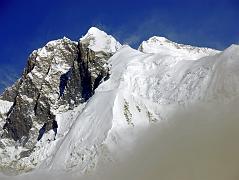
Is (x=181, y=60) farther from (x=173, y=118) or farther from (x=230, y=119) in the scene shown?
(x=230, y=119)

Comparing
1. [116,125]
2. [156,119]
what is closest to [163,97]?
[156,119]

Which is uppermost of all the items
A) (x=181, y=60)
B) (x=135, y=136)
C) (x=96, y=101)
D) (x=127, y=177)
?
(x=181, y=60)

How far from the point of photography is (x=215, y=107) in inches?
6427

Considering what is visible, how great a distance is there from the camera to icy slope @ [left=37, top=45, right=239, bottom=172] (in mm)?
165700

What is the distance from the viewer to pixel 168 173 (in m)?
146

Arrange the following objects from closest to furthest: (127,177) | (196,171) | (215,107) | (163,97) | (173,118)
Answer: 1. (196,171)
2. (127,177)
3. (215,107)
4. (173,118)
5. (163,97)

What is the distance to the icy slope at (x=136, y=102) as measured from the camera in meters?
166

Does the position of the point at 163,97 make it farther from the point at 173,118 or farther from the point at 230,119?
the point at 230,119

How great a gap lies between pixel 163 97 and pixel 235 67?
27591 millimetres

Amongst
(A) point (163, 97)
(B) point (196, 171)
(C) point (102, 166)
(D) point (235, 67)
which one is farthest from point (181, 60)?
(B) point (196, 171)

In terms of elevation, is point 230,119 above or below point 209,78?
below

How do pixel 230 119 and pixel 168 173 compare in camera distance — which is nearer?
pixel 168 173

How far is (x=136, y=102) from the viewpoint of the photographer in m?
185

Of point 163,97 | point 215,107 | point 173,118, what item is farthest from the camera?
point 163,97
